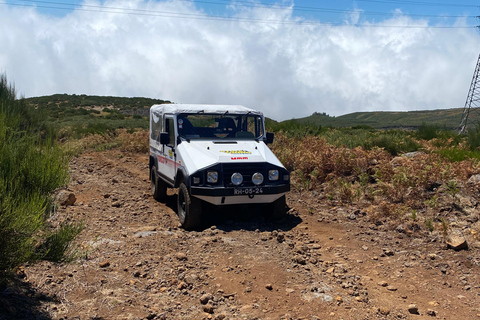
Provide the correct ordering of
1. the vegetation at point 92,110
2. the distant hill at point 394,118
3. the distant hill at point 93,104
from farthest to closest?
the distant hill at point 394,118
the distant hill at point 93,104
the vegetation at point 92,110

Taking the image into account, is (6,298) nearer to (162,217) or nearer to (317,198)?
(162,217)

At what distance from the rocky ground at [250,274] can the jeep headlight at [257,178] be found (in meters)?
0.79

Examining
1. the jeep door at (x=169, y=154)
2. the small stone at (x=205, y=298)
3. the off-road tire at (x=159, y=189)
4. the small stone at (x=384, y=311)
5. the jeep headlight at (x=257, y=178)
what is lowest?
the small stone at (x=384, y=311)

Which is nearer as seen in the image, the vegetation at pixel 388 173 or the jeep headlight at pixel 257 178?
the jeep headlight at pixel 257 178

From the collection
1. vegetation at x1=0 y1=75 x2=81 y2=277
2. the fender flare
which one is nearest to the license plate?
the fender flare

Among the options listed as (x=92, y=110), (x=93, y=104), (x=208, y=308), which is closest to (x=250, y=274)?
(x=208, y=308)

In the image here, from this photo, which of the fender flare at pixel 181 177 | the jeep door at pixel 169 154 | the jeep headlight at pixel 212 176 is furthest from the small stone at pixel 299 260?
the jeep door at pixel 169 154

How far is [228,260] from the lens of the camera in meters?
5.76

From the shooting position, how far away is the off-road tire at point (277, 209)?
302 inches

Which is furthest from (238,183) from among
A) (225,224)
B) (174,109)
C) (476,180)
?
(476,180)

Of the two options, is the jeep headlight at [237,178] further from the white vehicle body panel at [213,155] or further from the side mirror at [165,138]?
the side mirror at [165,138]

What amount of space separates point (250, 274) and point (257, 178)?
2.18m

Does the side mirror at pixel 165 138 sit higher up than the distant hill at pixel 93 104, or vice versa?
the distant hill at pixel 93 104

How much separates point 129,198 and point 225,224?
3.18m
